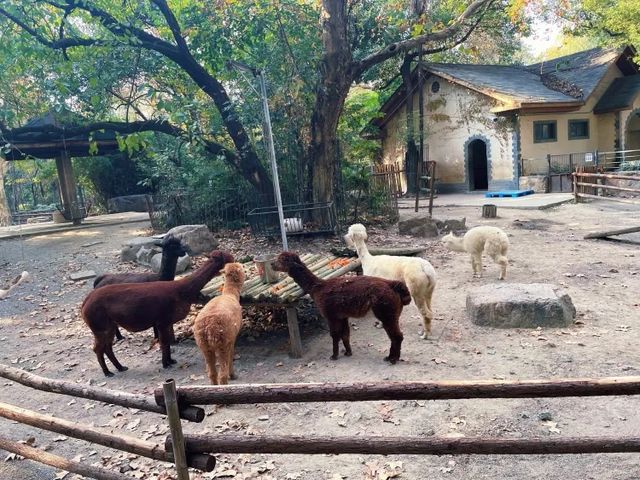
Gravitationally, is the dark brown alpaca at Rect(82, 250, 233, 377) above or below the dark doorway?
below

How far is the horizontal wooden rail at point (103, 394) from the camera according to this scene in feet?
9.60

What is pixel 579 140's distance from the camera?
74.9ft

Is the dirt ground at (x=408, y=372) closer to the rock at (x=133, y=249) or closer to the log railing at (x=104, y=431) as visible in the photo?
the log railing at (x=104, y=431)

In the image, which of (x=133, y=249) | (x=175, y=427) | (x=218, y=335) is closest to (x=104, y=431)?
(x=175, y=427)

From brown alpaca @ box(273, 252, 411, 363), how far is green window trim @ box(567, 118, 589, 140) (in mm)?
20997

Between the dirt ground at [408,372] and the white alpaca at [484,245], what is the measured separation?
34 cm

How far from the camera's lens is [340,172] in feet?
40.7

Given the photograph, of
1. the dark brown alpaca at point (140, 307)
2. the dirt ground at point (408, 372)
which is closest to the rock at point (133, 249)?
the dirt ground at point (408, 372)

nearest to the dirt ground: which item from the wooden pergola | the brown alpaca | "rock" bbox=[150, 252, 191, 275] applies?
the brown alpaca

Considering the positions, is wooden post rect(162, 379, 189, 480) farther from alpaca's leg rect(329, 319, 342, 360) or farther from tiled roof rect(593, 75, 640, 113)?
tiled roof rect(593, 75, 640, 113)

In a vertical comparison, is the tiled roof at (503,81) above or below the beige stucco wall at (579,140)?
A: above

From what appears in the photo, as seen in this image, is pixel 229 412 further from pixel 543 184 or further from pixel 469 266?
pixel 543 184

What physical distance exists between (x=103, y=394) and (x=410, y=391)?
83.6 inches

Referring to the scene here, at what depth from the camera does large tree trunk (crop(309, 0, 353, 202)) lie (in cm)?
1131
